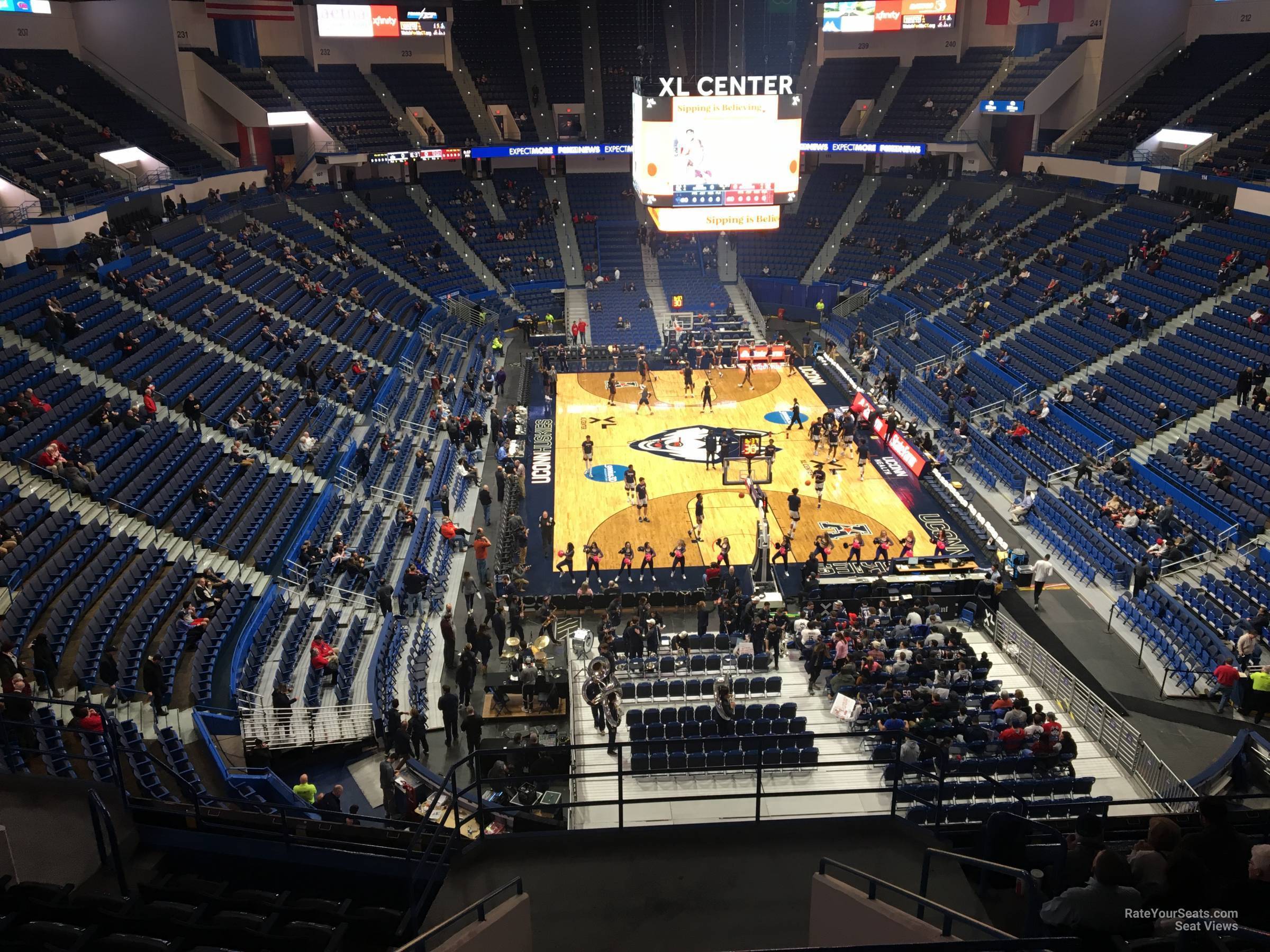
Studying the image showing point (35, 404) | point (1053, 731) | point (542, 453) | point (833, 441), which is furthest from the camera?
point (542, 453)

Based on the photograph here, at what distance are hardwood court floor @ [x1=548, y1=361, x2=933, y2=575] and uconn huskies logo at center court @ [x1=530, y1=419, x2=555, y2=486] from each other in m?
0.30

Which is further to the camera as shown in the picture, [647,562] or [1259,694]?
[647,562]

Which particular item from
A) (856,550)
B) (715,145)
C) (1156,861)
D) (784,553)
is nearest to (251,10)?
(715,145)

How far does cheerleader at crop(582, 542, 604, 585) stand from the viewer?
79.0 ft

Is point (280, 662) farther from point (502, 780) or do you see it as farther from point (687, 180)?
point (687, 180)

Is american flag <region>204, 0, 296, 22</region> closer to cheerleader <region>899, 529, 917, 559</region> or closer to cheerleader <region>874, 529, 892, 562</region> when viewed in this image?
cheerleader <region>874, 529, 892, 562</region>

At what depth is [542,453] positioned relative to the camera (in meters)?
32.7

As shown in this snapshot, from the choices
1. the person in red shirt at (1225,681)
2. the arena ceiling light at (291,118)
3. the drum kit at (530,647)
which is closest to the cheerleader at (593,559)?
the drum kit at (530,647)

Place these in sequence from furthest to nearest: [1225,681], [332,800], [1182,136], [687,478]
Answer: [1182,136] → [687,478] → [1225,681] → [332,800]

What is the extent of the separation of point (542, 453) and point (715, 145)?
11.3 metres

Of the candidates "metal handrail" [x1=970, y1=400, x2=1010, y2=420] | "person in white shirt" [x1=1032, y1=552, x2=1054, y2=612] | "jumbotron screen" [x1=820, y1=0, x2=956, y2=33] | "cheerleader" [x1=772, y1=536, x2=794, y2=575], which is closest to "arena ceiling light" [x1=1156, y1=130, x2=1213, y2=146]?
"jumbotron screen" [x1=820, y1=0, x2=956, y2=33]

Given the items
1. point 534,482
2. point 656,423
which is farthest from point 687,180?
point 534,482

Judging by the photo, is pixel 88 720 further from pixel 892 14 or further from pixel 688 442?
pixel 892 14

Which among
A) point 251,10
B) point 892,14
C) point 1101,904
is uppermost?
point 892,14
